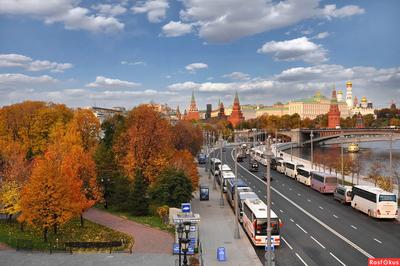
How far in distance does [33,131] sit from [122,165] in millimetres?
24624

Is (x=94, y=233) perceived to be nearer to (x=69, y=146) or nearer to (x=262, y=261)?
(x=262, y=261)

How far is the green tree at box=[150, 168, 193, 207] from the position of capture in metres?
40.9

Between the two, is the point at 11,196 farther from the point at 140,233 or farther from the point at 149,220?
the point at 149,220

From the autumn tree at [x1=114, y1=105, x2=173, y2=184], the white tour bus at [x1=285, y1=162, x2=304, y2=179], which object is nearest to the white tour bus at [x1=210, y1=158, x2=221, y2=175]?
the white tour bus at [x1=285, y1=162, x2=304, y2=179]

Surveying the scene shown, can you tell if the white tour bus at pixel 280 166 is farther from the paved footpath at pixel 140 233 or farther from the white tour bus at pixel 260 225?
the white tour bus at pixel 260 225

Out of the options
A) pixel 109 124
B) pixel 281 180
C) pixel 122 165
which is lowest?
pixel 281 180

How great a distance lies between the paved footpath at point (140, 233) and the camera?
2988cm

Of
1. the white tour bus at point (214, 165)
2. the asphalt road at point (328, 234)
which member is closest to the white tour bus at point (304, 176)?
the asphalt road at point (328, 234)

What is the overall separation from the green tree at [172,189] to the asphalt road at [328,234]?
9742 mm

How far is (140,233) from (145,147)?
16.0 meters

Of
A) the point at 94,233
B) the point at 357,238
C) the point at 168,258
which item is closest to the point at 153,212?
the point at 94,233

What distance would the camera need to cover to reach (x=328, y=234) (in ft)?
111

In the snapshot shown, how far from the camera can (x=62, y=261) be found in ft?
89.1

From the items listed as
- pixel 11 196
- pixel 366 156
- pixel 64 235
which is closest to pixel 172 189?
pixel 64 235
